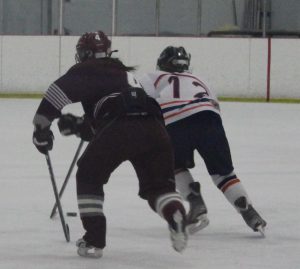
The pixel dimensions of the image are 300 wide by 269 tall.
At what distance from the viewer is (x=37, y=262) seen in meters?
4.85

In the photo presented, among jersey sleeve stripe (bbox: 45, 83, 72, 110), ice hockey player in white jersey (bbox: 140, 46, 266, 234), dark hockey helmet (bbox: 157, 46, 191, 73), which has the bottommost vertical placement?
ice hockey player in white jersey (bbox: 140, 46, 266, 234)

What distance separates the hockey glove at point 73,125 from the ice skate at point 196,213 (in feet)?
2.73

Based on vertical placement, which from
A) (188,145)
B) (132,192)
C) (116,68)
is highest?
(116,68)

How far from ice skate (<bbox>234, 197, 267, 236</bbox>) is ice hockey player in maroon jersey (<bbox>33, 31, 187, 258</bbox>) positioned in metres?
0.74

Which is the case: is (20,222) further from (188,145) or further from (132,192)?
(132,192)

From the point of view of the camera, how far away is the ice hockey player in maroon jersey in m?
4.89

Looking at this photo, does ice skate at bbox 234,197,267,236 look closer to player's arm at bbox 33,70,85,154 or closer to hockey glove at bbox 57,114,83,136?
hockey glove at bbox 57,114,83,136

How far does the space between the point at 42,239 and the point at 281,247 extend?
1081 millimetres

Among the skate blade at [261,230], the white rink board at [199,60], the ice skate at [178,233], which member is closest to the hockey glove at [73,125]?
the ice skate at [178,233]

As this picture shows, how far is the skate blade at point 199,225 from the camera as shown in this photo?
18.9 ft

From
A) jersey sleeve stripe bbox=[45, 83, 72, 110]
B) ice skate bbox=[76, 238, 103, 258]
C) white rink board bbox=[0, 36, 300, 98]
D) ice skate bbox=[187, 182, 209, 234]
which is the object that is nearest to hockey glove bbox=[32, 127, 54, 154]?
jersey sleeve stripe bbox=[45, 83, 72, 110]

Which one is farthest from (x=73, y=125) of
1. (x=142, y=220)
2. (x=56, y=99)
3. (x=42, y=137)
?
(x=142, y=220)

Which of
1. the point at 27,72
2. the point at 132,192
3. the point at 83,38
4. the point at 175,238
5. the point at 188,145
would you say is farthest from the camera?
the point at 27,72

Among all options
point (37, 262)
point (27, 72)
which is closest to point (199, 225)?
point (37, 262)
